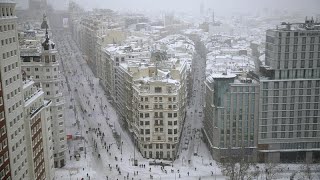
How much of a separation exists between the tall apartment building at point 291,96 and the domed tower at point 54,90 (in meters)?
44.2

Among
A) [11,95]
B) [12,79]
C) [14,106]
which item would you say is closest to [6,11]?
[12,79]

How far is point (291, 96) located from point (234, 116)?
13.1m

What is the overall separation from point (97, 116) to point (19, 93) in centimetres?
7770

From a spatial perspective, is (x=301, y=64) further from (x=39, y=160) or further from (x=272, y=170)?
(x=39, y=160)

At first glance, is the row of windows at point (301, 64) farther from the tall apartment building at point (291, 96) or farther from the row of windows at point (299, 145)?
the row of windows at point (299, 145)

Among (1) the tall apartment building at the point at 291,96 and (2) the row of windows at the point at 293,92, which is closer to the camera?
(1) the tall apartment building at the point at 291,96

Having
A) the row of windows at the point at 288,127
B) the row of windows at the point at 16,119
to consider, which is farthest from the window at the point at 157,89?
the row of windows at the point at 16,119

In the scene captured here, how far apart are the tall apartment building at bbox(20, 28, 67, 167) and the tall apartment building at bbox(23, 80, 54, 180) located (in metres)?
17.3

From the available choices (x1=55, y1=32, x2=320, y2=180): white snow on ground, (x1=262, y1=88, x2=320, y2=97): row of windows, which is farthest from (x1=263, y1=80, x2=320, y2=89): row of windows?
(x1=55, y1=32, x2=320, y2=180): white snow on ground

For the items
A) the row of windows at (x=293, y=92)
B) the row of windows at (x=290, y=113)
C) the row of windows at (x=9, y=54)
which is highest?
the row of windows at (x=9, y=54)

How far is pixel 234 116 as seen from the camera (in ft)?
333

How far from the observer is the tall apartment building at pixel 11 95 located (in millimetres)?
60062

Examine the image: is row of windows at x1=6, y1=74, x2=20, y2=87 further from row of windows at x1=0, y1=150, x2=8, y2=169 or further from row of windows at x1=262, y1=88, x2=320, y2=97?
row of windows at x1=262, y1=88, x2=320, y2=97

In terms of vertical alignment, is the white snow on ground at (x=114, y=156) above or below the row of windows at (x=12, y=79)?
below
